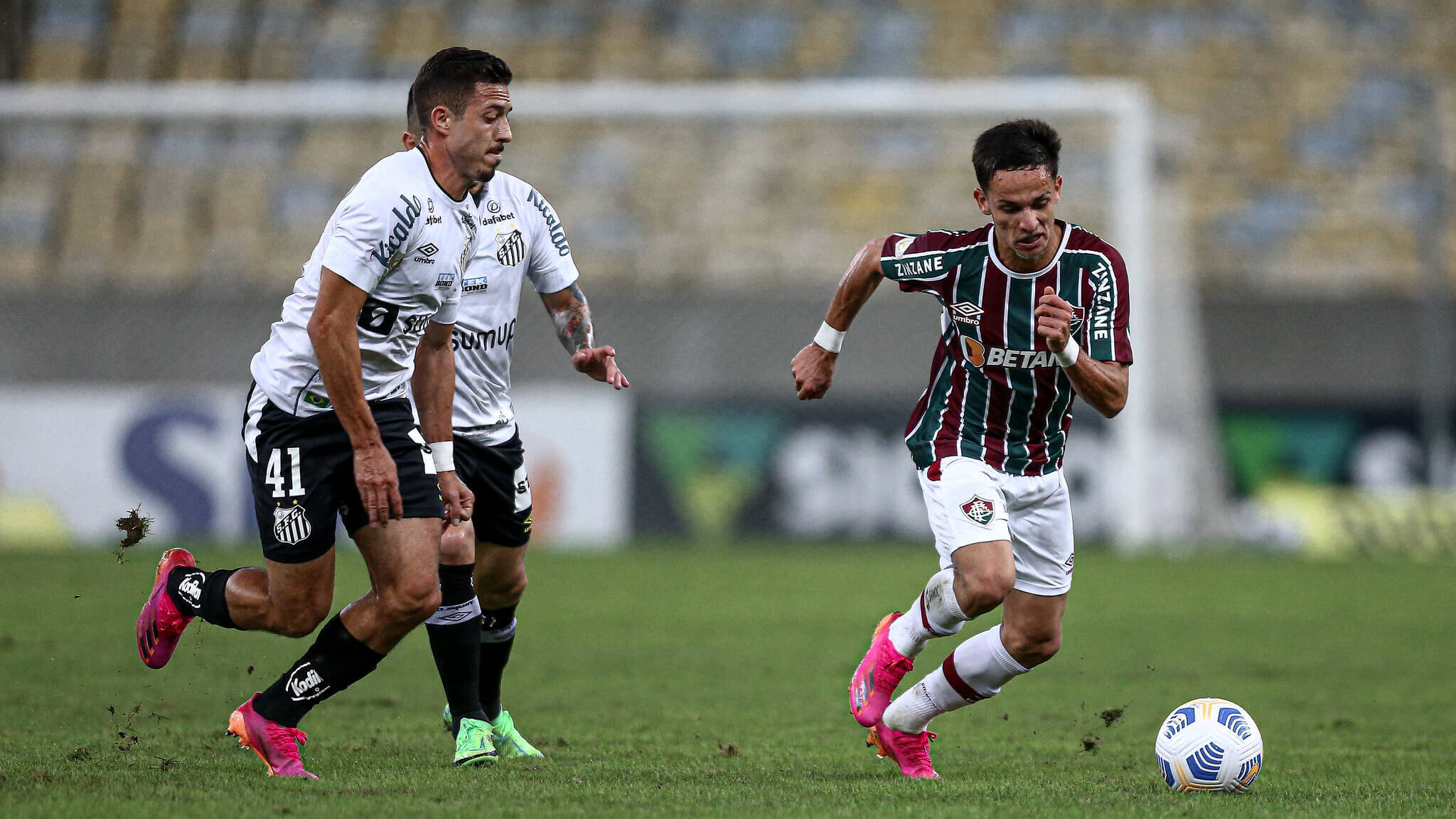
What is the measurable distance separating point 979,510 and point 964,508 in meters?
0.05

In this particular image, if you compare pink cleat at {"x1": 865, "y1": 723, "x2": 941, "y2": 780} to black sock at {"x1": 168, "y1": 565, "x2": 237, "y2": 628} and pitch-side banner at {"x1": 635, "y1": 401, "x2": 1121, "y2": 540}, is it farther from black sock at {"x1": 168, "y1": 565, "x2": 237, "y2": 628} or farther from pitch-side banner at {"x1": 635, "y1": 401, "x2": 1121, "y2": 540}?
pitch-side banner at {"x1": 635, "y1": 401, "x2": 1121, "y2": 540}

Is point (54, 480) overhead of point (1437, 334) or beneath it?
beneath

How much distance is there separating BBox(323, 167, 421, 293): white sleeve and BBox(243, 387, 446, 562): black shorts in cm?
46

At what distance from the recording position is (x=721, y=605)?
476 inches

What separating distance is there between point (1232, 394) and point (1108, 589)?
5832mm

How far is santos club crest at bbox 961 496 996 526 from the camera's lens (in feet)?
18.1

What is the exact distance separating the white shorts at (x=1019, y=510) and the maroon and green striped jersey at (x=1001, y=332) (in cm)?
5

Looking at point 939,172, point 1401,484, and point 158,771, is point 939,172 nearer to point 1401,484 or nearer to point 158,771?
point 1401,484

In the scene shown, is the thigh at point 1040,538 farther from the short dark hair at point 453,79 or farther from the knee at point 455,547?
the short dark hair at point 453,79

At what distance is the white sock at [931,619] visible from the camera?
18.2 feet

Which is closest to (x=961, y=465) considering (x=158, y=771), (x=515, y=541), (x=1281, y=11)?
(x=515, y=541)

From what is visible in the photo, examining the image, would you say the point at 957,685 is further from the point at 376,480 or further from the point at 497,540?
the point at 376,480

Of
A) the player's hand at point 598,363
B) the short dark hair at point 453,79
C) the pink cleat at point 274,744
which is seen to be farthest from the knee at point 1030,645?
the short dark hair at point 453,79

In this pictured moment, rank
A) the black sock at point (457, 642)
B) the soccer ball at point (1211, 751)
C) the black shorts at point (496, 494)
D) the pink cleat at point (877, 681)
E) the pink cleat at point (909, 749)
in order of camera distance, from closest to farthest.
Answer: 1. the soccer ball at point (1211, 751)
2. the pink cleat at point (909, 749)
3. the pink cleat at point (877, 681)
4. the black sock at point (457, 642)
5. the black shorts at point (496, 494)
